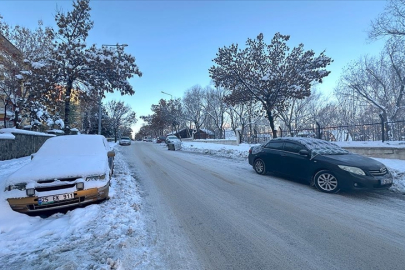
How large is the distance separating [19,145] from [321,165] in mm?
15059

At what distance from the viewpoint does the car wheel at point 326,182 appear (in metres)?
5.92

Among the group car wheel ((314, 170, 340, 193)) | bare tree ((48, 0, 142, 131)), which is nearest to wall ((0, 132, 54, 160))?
Result: bare tree ((48, 0, 142, 131))

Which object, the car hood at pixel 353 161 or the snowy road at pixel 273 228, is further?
the car hood at pixel 353 161

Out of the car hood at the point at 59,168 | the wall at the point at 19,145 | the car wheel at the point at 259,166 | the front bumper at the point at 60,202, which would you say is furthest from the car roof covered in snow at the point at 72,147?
the wall at the point at 19,145

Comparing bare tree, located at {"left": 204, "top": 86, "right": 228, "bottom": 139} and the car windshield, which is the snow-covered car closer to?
the car windshield

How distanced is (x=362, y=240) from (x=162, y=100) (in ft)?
180

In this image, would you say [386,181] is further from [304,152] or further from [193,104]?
[193,104]

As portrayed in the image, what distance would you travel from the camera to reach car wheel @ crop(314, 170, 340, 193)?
5.92m

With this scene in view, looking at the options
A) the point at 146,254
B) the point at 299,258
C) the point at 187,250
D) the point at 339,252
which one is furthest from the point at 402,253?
the point at 146,254

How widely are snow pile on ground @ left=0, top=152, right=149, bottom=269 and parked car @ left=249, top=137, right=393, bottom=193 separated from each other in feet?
16.7

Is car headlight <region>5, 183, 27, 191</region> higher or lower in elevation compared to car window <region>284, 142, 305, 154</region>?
lower

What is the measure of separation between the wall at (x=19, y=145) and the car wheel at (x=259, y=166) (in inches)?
472

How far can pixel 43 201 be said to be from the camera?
4000 millimetres

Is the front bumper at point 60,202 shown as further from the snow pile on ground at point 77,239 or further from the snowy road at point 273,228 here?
the snowy road at point 273,228
